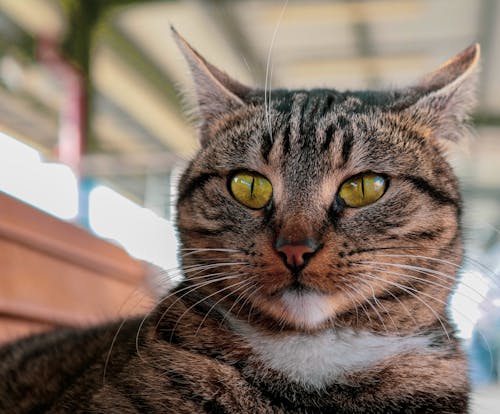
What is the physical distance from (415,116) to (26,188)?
5.31ft

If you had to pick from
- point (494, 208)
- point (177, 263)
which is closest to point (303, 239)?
point (177, 263)

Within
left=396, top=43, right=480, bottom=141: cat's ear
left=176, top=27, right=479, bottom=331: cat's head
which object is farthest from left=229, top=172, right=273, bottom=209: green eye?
left=396, top=43, right=480, bottom=141: cat's ear

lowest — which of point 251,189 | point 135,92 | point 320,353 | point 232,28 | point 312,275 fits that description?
point 320,353

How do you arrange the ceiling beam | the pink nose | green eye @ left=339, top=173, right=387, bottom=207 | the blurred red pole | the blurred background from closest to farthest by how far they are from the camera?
the pink nose
green eye @ left=339, top=173, right=387, bottom=207
the blurred background
the blurred red pole
the ceiling beam

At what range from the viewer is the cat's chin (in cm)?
92

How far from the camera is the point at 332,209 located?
0.99 m

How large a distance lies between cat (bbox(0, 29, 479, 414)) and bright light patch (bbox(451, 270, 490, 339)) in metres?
0.04

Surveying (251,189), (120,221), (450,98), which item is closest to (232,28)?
(120,221)

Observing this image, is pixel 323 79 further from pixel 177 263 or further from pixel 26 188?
pixel 177 263

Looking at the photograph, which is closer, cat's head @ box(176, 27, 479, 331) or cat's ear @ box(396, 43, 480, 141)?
cat's head @ box(176, 27, 479, 331)

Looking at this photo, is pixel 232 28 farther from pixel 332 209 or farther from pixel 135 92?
pixel 332 209

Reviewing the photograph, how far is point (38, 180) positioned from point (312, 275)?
1807 mm

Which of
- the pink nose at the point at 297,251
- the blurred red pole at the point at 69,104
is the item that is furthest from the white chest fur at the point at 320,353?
the blurred red pole at the point at 69,104

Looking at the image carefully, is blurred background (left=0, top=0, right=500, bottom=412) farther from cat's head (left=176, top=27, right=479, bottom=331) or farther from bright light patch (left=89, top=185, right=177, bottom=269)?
cat's head (left=176, top=27, right=479, bottom=331)
